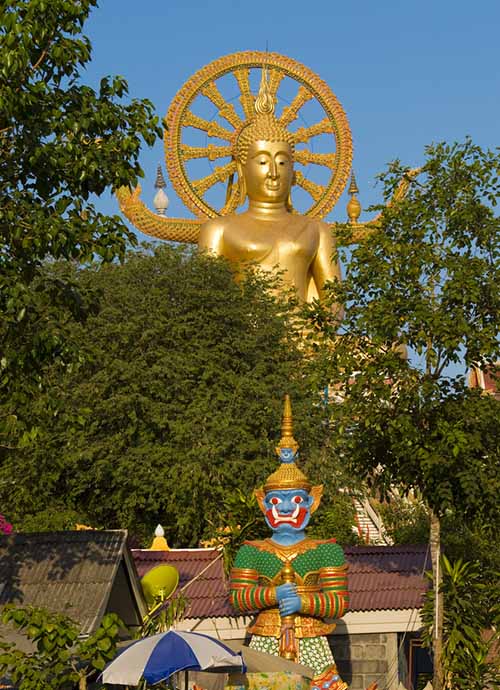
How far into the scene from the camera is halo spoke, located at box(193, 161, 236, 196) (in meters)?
30.1

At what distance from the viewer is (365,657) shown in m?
16.9

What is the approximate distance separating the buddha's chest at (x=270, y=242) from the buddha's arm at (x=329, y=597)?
1563cm

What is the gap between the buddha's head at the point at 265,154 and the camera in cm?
2945

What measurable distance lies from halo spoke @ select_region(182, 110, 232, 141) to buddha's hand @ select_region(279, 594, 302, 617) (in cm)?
1712

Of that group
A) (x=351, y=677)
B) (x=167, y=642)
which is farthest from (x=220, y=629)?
(x=167, y=642)

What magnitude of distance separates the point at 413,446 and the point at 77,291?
4356 millimetres

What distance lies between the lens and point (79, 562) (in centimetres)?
1270

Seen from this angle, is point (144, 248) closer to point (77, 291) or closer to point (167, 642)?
point (77, 291)

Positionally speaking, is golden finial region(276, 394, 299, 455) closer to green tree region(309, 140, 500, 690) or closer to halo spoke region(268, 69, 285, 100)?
green tree region(309, 140, 500, 690)

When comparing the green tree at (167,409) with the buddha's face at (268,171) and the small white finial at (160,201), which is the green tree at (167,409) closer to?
the buddha's face at (268,171)

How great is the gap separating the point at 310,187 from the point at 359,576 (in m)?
14.9

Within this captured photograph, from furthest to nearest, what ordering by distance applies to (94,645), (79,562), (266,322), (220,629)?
(266,322), (220,629), (79,562), (94,645)

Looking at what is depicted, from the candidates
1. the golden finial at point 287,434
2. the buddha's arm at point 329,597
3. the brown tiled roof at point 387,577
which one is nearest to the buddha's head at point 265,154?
the brown tiled roof at point 387,577

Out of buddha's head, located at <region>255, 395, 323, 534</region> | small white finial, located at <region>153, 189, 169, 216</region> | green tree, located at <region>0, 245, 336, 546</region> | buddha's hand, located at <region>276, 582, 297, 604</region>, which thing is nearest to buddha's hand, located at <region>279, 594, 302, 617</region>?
buddha's hand, located at <region>276, 582, 297, 604</region>
